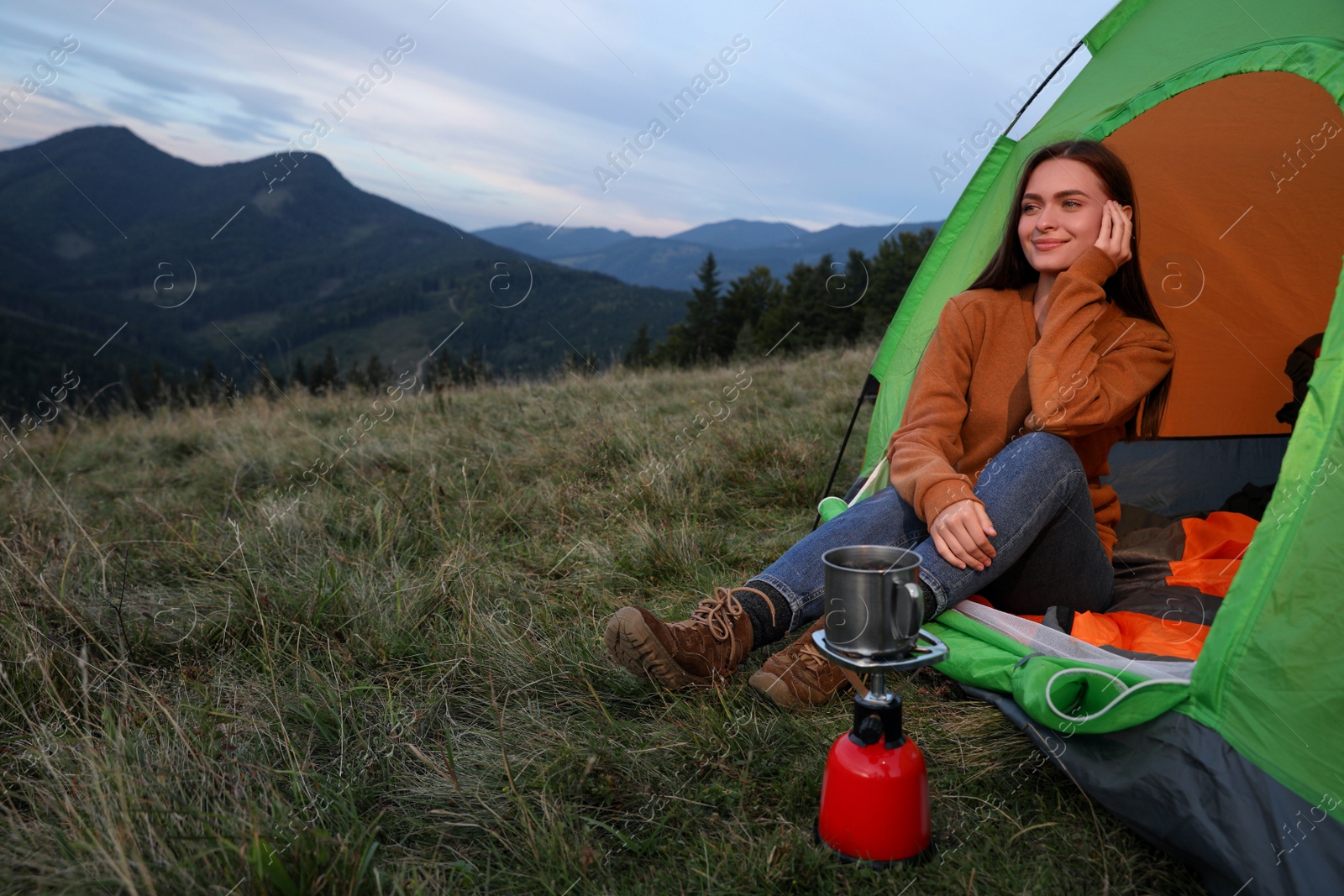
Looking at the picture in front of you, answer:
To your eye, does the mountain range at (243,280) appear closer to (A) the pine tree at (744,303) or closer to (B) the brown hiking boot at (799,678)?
(A) the pine tree at (744,303)

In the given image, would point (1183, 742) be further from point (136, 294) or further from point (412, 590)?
point (136, 294)

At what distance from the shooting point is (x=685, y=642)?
170cm

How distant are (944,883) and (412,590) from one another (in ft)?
5.31

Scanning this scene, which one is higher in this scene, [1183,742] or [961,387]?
[961,387]

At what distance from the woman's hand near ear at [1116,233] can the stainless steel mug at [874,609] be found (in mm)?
1231

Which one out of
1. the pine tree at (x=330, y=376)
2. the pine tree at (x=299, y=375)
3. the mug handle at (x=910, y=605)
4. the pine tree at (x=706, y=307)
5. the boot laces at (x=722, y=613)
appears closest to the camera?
the mug handle at (x=910, y=605)

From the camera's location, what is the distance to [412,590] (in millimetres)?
2258

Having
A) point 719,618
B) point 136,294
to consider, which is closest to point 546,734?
point 719,618

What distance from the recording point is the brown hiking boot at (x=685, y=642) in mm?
1625

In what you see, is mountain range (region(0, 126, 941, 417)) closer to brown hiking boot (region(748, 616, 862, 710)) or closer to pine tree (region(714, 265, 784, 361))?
pine tree (region(714, 265, 784, 361))

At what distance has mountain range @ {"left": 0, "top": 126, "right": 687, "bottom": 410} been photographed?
6981cm

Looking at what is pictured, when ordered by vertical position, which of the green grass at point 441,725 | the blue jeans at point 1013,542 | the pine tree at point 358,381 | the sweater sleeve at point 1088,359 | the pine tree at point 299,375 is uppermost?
the sweater sleeve at point 1088,359

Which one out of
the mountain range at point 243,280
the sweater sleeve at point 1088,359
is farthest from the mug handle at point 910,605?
the mountain range at point 243,280

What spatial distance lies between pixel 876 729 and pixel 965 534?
60cm
